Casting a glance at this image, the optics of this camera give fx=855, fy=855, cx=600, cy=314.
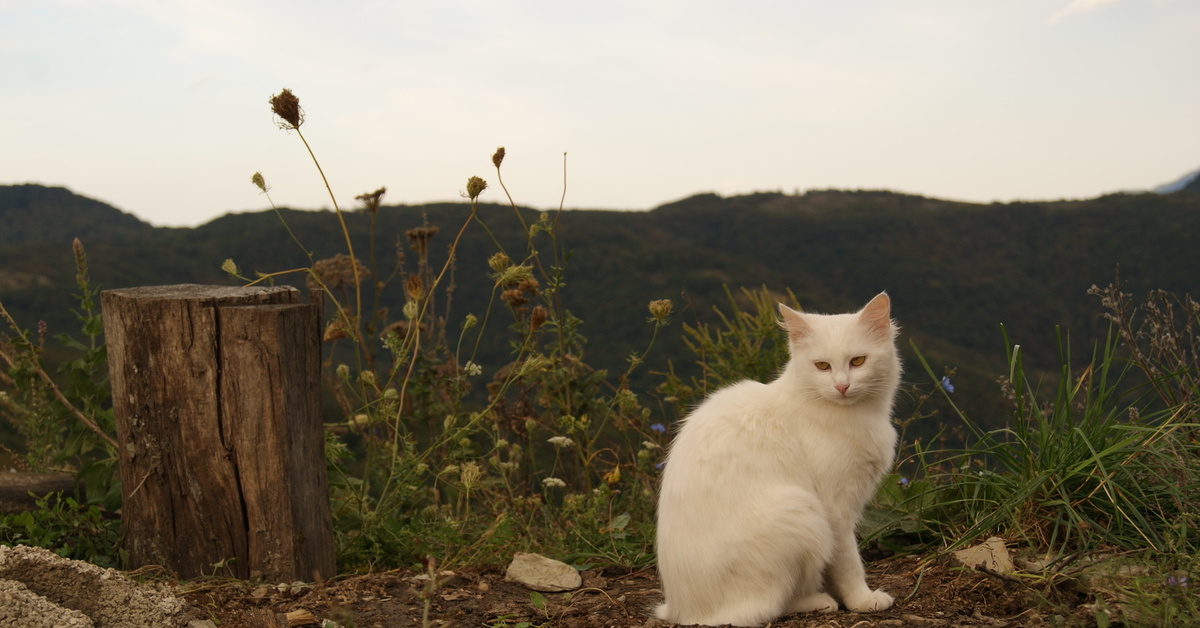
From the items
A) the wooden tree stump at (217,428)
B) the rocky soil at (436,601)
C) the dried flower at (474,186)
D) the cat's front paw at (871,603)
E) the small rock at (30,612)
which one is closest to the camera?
the small rock at (30,612)

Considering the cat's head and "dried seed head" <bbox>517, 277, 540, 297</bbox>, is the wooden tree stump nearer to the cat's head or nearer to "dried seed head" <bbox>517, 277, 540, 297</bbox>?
"dried seed head" <bbox>517, 277, 540, 297</bbox>

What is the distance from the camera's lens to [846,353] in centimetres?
313

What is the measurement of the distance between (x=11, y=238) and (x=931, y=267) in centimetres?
4559

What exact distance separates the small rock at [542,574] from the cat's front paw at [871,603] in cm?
123

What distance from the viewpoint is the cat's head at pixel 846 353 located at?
123 inches

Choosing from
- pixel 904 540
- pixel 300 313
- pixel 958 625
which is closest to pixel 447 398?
pixel 300 313

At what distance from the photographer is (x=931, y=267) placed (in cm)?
4975

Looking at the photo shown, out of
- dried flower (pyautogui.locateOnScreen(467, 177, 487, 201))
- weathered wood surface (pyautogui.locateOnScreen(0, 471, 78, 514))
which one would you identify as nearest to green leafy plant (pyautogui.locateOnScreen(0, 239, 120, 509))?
weathered wood surface (pyautogui.locateOnScreen(0, 471, 78, 514))

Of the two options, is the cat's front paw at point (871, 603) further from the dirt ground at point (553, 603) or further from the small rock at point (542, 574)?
the small rock at point (542, 574)

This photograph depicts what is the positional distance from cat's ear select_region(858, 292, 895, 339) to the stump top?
2450 millimetres

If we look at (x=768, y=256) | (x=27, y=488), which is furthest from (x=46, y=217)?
(x=768, y=256)

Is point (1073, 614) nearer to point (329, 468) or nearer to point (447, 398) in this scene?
point (329, 468)

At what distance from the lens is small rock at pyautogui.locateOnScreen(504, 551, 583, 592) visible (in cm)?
371

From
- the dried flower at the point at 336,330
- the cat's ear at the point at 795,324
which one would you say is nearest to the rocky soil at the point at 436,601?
the cat's ear at the point at 795,324
